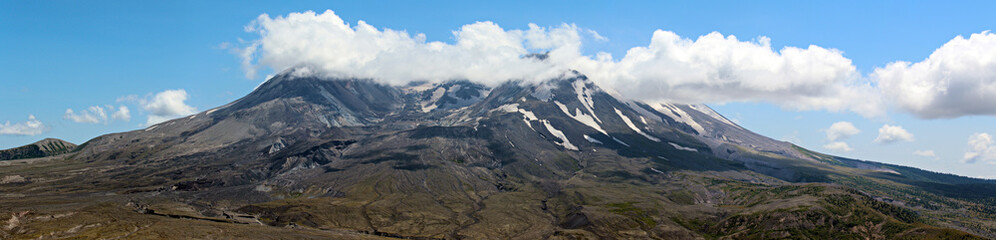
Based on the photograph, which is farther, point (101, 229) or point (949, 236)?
point (101, 229)

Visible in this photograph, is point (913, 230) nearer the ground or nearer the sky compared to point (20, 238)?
nearer the sky

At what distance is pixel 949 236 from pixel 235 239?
807 ft

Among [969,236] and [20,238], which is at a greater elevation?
[969,236]

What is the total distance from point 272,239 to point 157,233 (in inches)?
1589

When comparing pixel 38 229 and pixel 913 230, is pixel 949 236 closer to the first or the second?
pixel 913 230

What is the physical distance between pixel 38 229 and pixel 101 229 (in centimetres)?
1861

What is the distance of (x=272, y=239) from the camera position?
199125 mm

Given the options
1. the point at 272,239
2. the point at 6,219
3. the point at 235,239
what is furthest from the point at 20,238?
the point at 272,239

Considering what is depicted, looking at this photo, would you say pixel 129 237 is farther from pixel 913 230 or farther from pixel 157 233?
pixel 913 230

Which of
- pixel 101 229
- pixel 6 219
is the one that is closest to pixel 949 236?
pixel 101 229

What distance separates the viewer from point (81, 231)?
637ft

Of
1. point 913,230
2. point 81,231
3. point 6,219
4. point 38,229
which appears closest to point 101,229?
point 81,231

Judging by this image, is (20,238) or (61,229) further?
(61,229)

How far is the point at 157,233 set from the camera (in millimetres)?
196000
